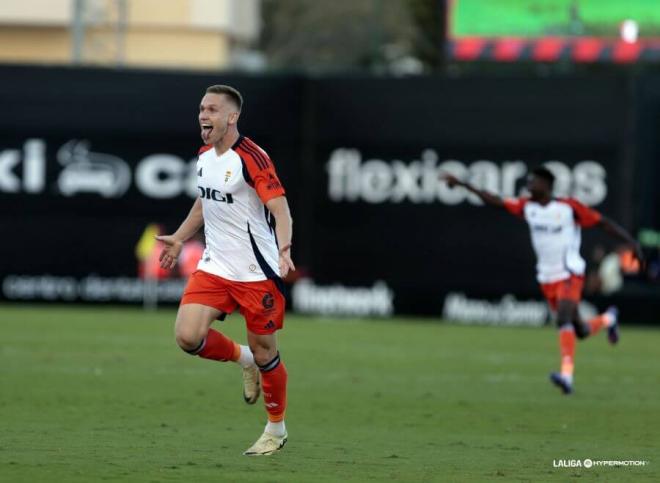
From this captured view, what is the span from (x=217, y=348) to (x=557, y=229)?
6.75 metres

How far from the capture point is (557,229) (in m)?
16.8

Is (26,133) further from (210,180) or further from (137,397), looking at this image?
(210,180)

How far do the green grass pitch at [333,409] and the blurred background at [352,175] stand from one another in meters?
2.68

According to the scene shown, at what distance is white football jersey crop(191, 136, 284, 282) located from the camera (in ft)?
34.6

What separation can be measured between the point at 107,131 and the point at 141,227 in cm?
169

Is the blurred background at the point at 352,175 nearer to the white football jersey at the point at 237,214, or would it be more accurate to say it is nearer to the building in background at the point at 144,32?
the building in background at the point at 144,32

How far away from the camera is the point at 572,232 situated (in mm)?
16766

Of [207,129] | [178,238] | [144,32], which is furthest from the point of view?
[144,32]

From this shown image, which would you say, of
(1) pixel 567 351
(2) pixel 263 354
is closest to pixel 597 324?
(1) pixel 567 351

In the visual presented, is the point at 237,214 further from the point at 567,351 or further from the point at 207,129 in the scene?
the point at 567,351

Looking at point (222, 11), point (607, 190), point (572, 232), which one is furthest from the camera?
point (222, 11)

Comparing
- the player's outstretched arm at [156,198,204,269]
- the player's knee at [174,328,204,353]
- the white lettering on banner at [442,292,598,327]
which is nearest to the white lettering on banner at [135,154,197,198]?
the white lettering on banner at [442,292,598,327]

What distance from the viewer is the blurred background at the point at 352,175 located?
25.2 metres

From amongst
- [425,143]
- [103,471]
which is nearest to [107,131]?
[425,143]
